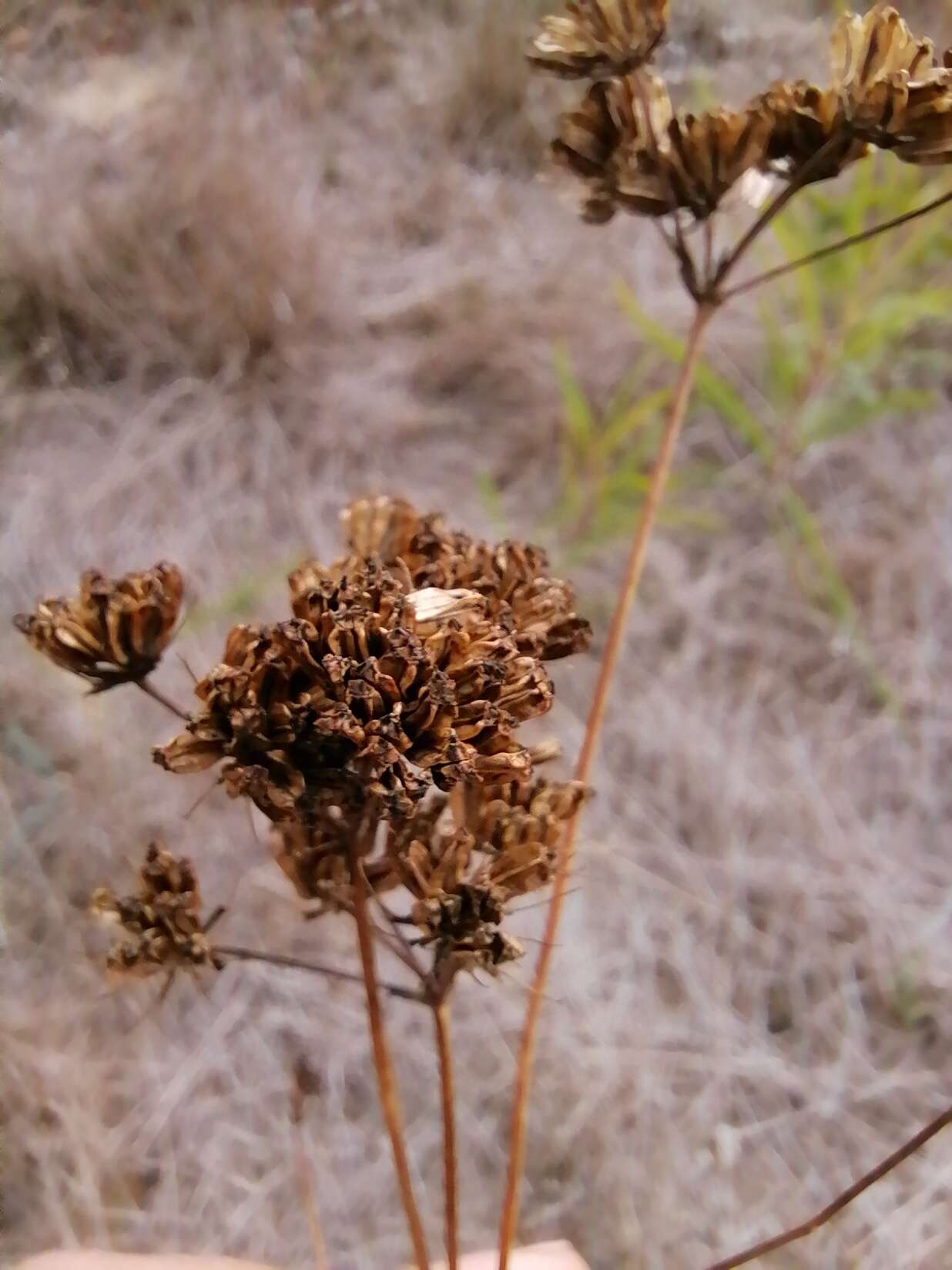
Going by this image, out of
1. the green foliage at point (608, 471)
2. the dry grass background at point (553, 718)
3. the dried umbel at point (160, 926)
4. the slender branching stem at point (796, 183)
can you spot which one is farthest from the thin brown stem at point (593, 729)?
the green foliage at point (608, 471)

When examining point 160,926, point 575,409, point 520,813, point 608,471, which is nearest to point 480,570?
point 520,813

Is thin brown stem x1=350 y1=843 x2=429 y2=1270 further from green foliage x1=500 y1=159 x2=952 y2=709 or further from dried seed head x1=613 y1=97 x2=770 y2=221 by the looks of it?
green foliage x1=500 y1=159 x2=952 y2=709

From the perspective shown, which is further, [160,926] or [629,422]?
[629,422]

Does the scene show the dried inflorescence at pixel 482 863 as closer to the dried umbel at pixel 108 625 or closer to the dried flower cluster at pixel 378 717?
the dried flower cluster at pixel 378 717

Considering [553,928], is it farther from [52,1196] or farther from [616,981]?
[52,1196]

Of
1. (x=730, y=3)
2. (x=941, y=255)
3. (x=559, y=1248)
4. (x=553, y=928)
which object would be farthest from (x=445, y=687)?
(x=730, y=3)

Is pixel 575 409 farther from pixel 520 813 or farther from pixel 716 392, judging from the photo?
pixel 520 813

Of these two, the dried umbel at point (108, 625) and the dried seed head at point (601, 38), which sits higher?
the dried seed head at point (601, 38)
